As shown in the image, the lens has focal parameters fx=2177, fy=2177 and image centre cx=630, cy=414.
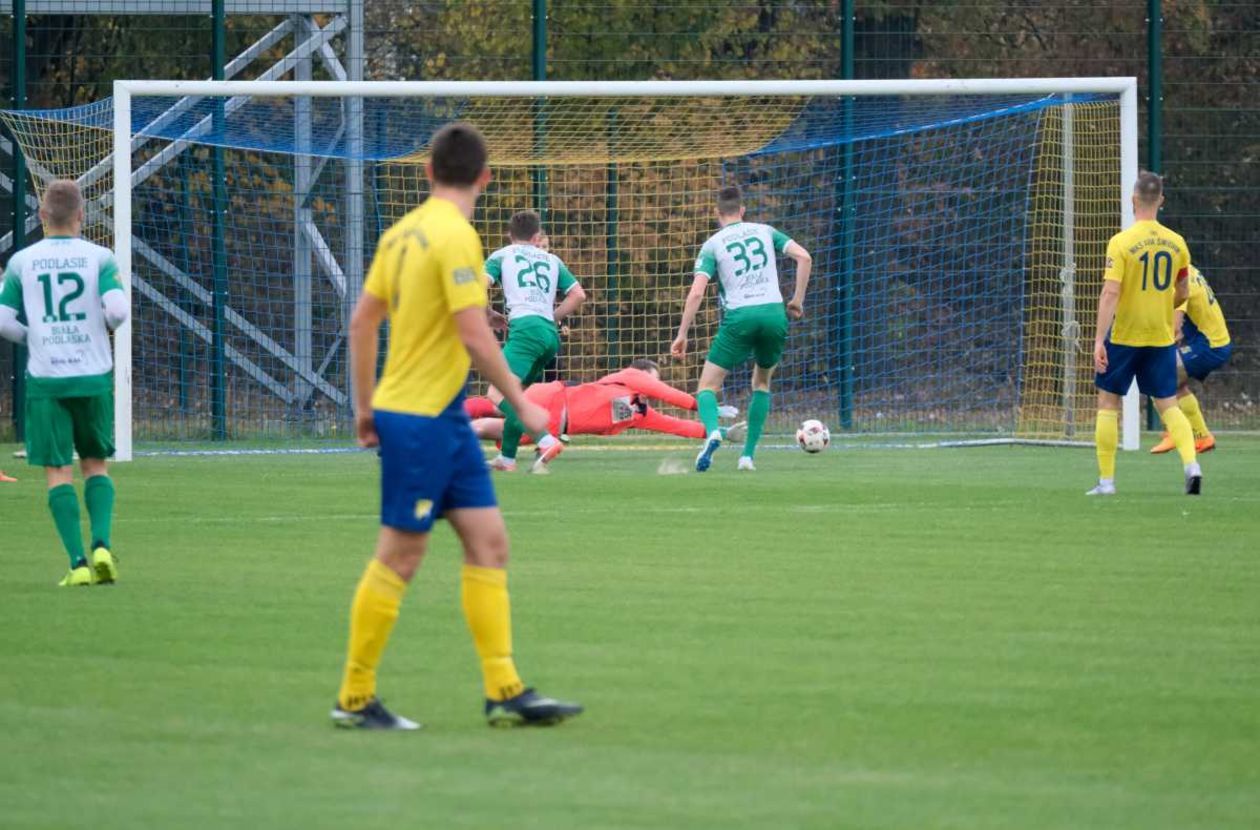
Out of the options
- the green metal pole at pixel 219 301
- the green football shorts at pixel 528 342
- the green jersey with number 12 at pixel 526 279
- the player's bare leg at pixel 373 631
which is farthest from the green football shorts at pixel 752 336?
the player's bare leg at pixel 373 631

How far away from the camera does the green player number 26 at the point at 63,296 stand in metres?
10.0

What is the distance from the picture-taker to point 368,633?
253 inches

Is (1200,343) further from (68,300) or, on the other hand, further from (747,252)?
(68,300)

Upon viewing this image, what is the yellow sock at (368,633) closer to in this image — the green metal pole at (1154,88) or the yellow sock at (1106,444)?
the yellow sock at (1106,444)

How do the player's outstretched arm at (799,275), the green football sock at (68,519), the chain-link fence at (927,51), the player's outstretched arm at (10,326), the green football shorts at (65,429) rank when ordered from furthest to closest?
the chain-link fence at (927,51)
the player's outstretched arm at (799,275)
the player's outstretched arm at (10,326)
the green football shorts at (65,429)
the green football sock at (68,519)

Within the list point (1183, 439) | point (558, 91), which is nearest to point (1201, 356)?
point (1183, 439)

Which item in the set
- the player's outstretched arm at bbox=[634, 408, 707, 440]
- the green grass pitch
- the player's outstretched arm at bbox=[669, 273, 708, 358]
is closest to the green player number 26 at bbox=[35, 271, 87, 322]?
the green grass pitch

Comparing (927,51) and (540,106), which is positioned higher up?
(927,51)

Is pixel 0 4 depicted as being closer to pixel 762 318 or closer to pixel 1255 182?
pixel 762 318

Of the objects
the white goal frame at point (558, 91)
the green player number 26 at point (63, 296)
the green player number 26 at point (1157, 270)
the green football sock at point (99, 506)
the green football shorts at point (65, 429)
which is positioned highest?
the white goal frame at point (558, 91)

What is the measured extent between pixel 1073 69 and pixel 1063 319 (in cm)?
464

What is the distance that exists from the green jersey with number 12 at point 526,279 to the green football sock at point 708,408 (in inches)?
52.4

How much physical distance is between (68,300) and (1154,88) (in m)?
15.3

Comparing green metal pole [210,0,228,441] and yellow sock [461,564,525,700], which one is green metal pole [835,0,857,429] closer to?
green metal pole [210,0,228,441]
